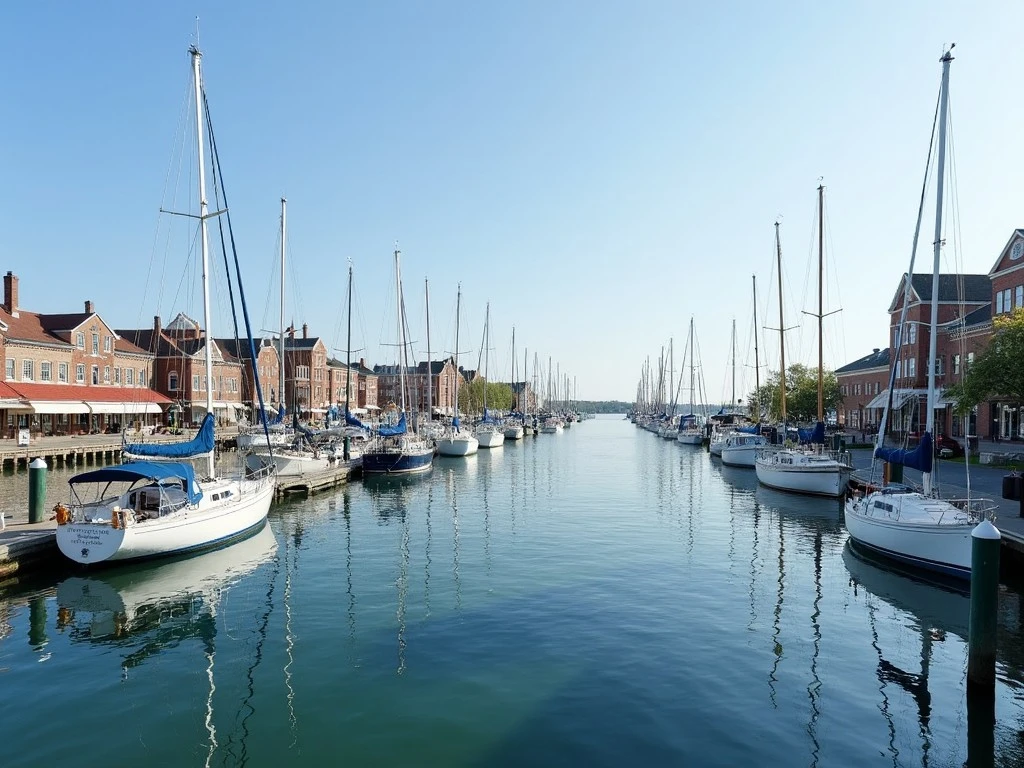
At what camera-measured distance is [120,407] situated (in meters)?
63.1

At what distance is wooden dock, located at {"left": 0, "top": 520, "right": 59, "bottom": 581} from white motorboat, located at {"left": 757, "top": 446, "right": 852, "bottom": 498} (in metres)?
35.7

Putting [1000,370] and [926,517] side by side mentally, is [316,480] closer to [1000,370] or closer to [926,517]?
[926,517]

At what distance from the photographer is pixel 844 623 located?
1677cm

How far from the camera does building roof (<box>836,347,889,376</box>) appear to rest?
7638 cm

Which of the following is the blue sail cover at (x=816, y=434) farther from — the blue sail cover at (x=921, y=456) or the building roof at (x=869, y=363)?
the building roof at (x=869, y=363)

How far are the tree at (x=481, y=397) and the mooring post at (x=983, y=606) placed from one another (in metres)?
117

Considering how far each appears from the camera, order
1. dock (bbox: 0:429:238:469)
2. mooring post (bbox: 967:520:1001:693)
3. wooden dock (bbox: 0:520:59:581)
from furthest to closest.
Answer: dock (bbox: 0:429:238:469), wooden dock (bbox: 0:520:59:581), mooring post (bbox: 967:520:1001:693)

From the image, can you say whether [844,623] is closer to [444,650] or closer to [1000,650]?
[1000,650]

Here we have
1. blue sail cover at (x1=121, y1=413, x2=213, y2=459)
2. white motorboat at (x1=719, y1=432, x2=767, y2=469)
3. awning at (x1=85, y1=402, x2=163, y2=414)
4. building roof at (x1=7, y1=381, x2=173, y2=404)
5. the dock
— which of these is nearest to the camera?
blue sail cover at (x1=121, y1=413, x2=213, y2=459)

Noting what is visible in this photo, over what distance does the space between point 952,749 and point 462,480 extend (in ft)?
124

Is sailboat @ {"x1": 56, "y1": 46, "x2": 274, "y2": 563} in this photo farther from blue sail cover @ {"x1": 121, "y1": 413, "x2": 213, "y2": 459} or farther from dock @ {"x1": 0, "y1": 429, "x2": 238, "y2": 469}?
dock @ {"x1": 0, "y1": 429, "x2": 238, "y2": 469}

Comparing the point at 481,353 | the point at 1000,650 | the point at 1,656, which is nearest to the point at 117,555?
the point at 1,656

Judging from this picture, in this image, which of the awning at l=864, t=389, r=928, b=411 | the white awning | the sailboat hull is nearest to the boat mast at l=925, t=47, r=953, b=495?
the sailboat hull

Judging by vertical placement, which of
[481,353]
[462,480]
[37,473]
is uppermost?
[481,353]
